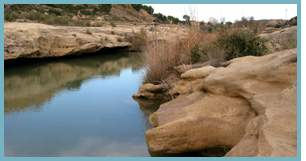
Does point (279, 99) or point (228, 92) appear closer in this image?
point (279, 99)

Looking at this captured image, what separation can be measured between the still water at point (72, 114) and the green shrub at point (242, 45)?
235cm

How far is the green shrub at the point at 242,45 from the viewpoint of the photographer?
963cm

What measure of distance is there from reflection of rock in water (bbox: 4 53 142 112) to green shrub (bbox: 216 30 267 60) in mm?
4187

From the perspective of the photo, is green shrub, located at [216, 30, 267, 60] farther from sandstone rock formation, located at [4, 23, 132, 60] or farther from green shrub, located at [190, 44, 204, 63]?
sandstone rock formation, located at [4, 23, 132, 60]

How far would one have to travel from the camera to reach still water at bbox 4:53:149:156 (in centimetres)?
646

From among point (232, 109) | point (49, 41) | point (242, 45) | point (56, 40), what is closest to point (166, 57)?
point (242, 45)

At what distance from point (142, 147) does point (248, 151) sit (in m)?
2.18

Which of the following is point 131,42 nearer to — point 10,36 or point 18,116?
point 10,36

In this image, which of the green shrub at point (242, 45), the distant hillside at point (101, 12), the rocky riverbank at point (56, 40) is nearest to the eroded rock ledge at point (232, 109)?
the green shrub at point (242, 45)

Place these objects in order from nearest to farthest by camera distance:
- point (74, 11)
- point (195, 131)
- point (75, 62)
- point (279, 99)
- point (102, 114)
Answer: point (279, 99)
point (195, 131)
point (102, 114)
point (75, 62)
point (74, 11)

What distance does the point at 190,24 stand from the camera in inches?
450

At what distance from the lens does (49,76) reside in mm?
14117

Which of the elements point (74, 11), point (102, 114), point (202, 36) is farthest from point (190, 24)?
point (74, 11)

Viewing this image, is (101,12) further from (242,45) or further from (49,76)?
(242,45)
